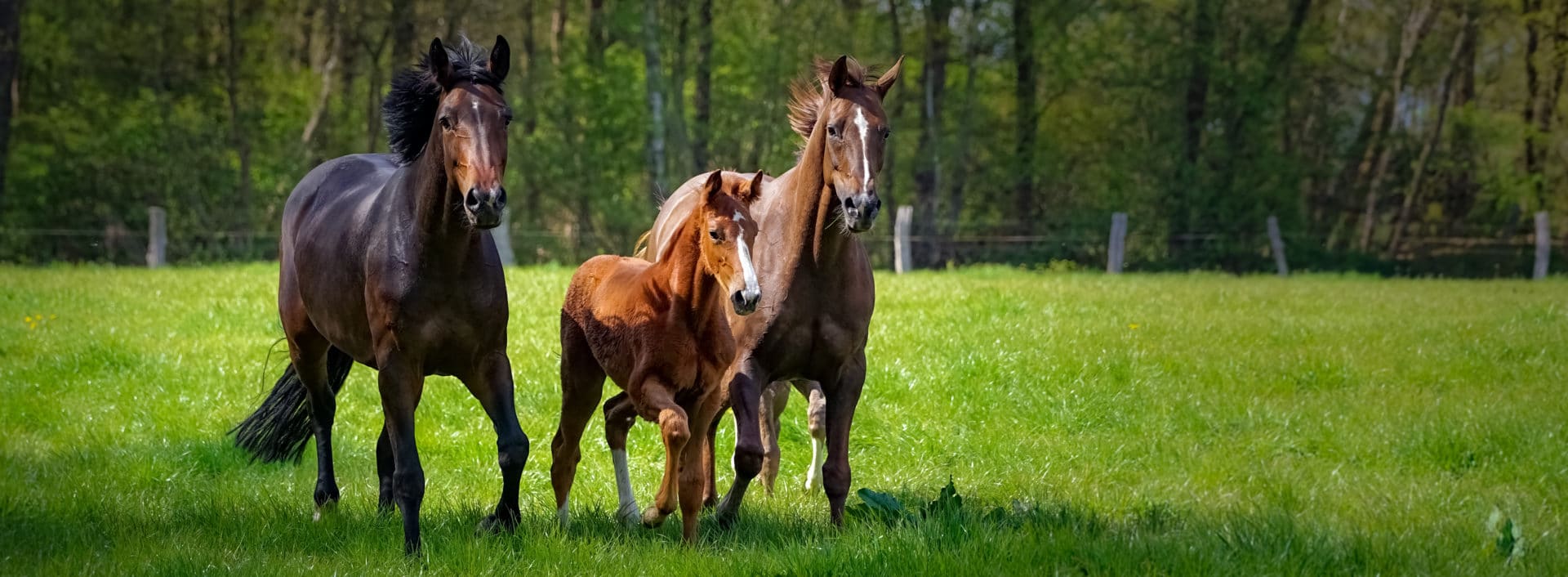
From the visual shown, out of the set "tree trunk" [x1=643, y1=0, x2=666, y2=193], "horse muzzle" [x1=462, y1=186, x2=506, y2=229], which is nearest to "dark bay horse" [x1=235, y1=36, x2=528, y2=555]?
"horse muzzle" [x1=462, y1=186, x2=506, y2=229]

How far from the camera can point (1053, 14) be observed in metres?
32.0

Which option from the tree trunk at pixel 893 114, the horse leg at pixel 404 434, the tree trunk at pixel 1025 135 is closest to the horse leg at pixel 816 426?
the horse leg at pixel 404 434

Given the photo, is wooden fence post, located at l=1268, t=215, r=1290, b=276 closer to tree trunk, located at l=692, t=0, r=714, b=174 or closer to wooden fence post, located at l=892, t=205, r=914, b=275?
wooden fence post, located at l=892, t=205, r=914, b=275

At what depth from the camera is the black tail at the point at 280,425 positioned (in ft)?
24.2

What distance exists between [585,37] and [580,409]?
28943mm

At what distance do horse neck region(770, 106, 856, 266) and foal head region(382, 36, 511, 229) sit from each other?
1339 millimetres

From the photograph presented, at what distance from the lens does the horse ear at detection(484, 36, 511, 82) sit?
517cm

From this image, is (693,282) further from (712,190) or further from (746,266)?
(746,266)

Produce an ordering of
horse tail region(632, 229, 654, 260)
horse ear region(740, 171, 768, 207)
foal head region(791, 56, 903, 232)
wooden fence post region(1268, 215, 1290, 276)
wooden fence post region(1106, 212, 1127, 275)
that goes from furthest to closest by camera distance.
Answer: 1. wooden fence post region(1268, 215, 1290, 276)
2. wooden fence post region(1106, 212, 1127, 275)
3. horse tail region(632, 229, 654, 260)
4. horse ear region(740, 171, 768, 207)
5. foal head region(791, 56, 903, 232)

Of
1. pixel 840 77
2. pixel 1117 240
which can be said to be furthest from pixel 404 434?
pixel 1117 240

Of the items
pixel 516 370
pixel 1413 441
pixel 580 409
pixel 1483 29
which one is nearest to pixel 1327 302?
pixel 1413 441

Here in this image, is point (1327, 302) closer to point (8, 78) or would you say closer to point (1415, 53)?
point (1415, 53)

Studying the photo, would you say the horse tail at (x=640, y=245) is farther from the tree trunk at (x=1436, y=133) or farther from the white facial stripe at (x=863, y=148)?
the tree trunk at (x=1436, y=133)

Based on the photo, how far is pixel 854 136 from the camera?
538cm
